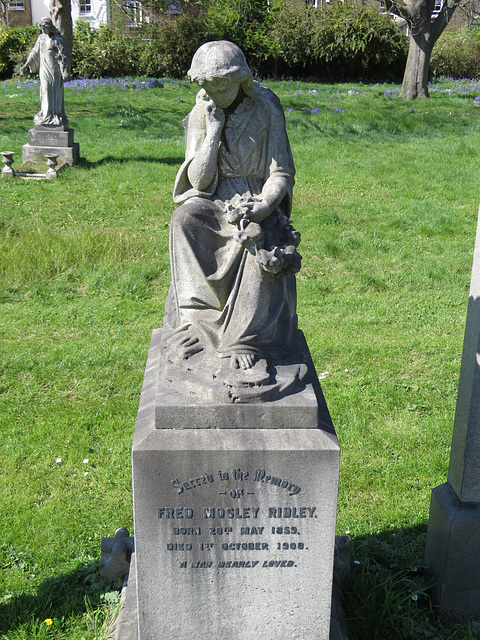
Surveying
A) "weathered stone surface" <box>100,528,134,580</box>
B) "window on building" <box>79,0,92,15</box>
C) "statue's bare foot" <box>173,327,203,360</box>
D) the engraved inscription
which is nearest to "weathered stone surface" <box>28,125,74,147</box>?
"weathered stone surface" <box>100,528,134,580</box>

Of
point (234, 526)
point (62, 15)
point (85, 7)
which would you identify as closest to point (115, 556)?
point (234, 526)

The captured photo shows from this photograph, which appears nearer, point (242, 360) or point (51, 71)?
point (242, 360)

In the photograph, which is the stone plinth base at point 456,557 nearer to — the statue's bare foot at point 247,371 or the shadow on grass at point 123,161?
the statue's bare foot at point 247,371

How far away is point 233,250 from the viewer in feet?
10.2

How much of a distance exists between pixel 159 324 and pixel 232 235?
3.60 m

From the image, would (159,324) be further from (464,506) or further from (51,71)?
(51,71)

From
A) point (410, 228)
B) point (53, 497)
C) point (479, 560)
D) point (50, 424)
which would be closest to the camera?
point (479, 560)

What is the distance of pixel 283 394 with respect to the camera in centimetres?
295

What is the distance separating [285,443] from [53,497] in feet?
7.22

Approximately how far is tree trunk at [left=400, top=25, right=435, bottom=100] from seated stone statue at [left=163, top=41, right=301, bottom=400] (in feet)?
50.3

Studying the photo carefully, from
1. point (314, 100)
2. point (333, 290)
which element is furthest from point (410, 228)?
point (314, 100)

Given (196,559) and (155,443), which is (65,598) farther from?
(155,443)

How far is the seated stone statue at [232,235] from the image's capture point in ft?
9.91

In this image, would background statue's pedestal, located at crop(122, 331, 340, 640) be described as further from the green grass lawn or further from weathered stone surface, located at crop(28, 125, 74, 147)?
weathered stone surface, located at crop(28, 125, 74, 147)
